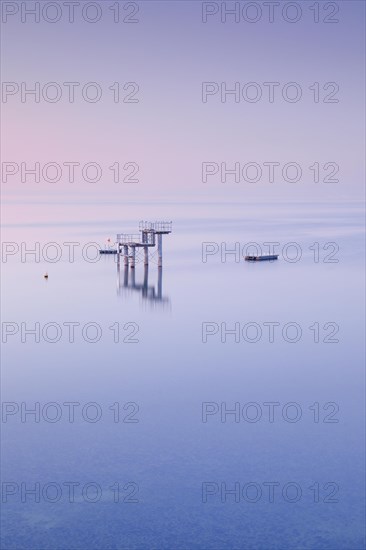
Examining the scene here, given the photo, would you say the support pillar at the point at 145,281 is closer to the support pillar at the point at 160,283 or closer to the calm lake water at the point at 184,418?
the calm lake water at the point at 184,418

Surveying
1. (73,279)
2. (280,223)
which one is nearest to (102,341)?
(73,279)

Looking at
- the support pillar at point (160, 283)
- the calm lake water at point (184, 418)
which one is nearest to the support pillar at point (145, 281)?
the calm lake water at point (184, 418)

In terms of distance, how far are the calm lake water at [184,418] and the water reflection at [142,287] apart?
0.39m

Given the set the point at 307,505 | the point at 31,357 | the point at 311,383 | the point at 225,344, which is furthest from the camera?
the point at 225,344

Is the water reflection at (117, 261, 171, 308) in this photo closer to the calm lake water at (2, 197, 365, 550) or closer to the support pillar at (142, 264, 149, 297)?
the support pillar at (142, 264, 149, 297)

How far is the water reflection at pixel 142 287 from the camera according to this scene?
61.7 m

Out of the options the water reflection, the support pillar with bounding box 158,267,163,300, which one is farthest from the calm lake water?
the support pillar with bounding box 158,267,163,300

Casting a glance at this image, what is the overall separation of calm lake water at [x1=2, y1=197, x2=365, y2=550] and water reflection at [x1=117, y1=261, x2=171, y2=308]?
15.5 inches

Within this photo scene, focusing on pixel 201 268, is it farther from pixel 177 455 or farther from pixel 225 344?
pixel 177 455

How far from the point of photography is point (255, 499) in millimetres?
25281

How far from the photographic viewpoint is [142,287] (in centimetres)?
6838

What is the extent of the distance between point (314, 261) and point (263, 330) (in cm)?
4485

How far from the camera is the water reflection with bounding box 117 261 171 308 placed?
6166 centimetres

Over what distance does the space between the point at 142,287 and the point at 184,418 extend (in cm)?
3675
